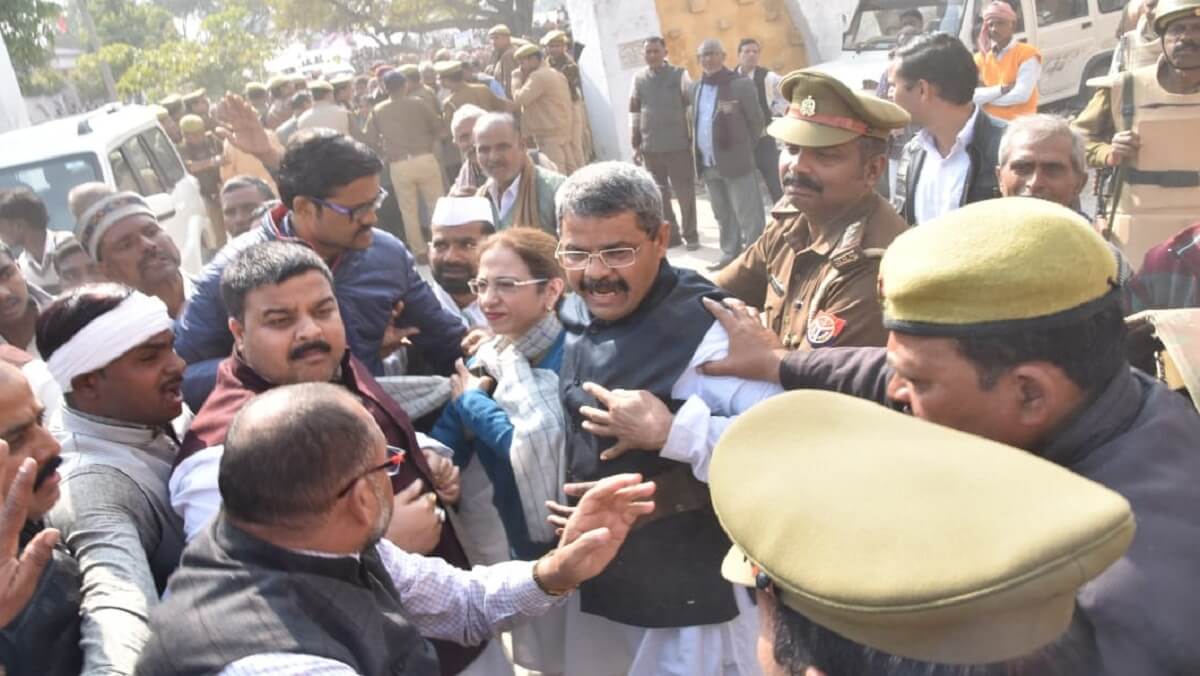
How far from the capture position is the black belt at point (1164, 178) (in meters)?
3.87

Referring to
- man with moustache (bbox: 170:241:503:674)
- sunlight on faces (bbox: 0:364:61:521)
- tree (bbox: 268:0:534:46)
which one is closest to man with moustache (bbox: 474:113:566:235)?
man with moustache (bbox: 170:241:503:674)

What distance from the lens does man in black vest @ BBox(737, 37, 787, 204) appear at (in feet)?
29.1

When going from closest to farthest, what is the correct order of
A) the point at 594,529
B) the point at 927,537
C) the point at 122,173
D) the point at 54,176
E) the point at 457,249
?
the point at 927,537, the point at 594,529, the point at 457,249, the point at 54,176, the point at 122,173

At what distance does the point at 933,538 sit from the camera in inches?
37.2

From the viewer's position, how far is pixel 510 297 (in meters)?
2.67

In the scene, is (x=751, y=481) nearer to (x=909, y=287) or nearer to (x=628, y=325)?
(x=909, y=287)

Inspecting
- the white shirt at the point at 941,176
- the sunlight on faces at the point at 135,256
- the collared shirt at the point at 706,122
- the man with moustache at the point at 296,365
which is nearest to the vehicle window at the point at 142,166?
the sunlight on faces at the point at 135,256

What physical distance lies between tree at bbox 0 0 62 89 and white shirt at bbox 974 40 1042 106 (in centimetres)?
1362

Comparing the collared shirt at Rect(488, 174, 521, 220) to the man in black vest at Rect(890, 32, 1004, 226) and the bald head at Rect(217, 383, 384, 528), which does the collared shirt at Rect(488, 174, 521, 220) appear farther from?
the bald head at Rect(217, 383, 384, 528)

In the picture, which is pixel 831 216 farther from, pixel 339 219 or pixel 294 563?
pixel 294 563

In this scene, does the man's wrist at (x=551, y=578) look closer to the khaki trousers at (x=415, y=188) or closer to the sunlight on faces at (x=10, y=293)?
the sunlight on faces at (x=10, y=293)

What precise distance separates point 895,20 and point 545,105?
13.5 ft

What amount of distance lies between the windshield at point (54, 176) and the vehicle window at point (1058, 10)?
9181 mm

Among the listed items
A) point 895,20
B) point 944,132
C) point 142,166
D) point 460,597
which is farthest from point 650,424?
point 895,20
